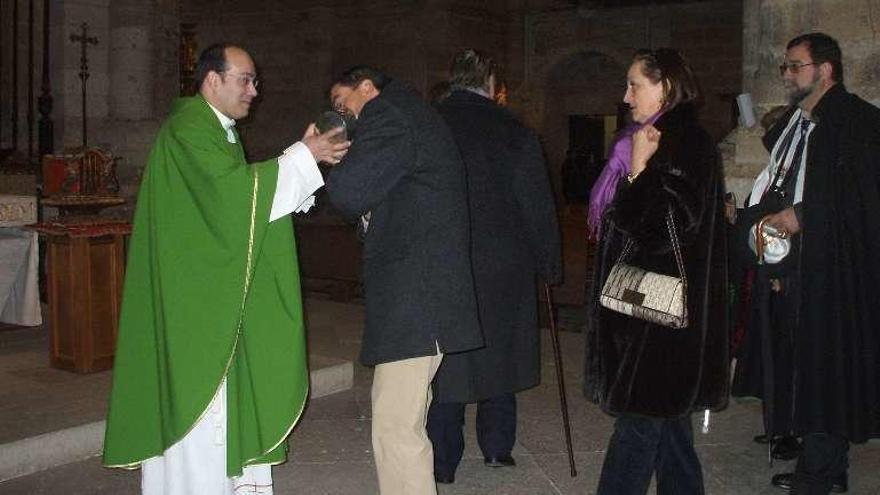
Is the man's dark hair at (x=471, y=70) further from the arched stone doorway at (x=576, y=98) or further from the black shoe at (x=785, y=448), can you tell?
the arched stone doorway at (x=576, y=98)

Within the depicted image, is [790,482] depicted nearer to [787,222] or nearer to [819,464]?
[819,464]

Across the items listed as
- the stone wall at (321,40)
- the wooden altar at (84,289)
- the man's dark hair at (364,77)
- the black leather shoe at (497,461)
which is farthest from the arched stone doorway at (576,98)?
the man's dark hair at (364,77)

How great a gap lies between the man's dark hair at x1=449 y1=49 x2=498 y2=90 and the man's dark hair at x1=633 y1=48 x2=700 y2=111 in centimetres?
94

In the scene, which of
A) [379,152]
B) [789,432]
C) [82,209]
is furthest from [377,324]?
[82,209]

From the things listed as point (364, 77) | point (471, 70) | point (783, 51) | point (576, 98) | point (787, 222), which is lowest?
point (787, 222)

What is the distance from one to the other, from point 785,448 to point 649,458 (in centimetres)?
159

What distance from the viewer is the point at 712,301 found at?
119 inches

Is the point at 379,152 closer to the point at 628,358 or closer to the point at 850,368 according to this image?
the point at 628,358

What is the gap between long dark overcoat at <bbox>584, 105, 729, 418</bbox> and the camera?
2.90 m

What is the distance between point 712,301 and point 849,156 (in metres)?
1.07

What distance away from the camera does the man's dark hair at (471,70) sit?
3.81 m

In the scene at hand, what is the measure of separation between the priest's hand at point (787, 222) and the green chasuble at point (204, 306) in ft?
6.28

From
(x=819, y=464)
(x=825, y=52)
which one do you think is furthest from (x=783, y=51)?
(x=819, y=464)

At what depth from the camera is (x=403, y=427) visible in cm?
291
